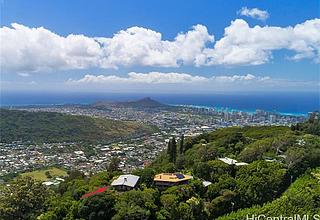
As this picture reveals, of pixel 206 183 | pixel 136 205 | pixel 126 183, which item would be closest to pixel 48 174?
pixel 126 183

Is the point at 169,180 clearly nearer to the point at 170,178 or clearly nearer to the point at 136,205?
the point at 170,178

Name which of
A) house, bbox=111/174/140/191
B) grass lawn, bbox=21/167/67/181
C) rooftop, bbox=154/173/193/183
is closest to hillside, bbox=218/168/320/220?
rooftop, bbox=154/173/193/183

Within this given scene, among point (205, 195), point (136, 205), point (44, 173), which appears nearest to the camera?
point (136, 205)

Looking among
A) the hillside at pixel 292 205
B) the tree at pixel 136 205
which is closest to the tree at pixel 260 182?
the hillside at pixel 292 205

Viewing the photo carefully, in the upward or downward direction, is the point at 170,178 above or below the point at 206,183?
above

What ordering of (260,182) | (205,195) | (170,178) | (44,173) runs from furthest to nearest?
(44,173) → (170,178) → (260,182) → (205,195)

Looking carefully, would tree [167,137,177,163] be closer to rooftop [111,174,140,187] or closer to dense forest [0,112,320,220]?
dense forest [0,112,320,220]
